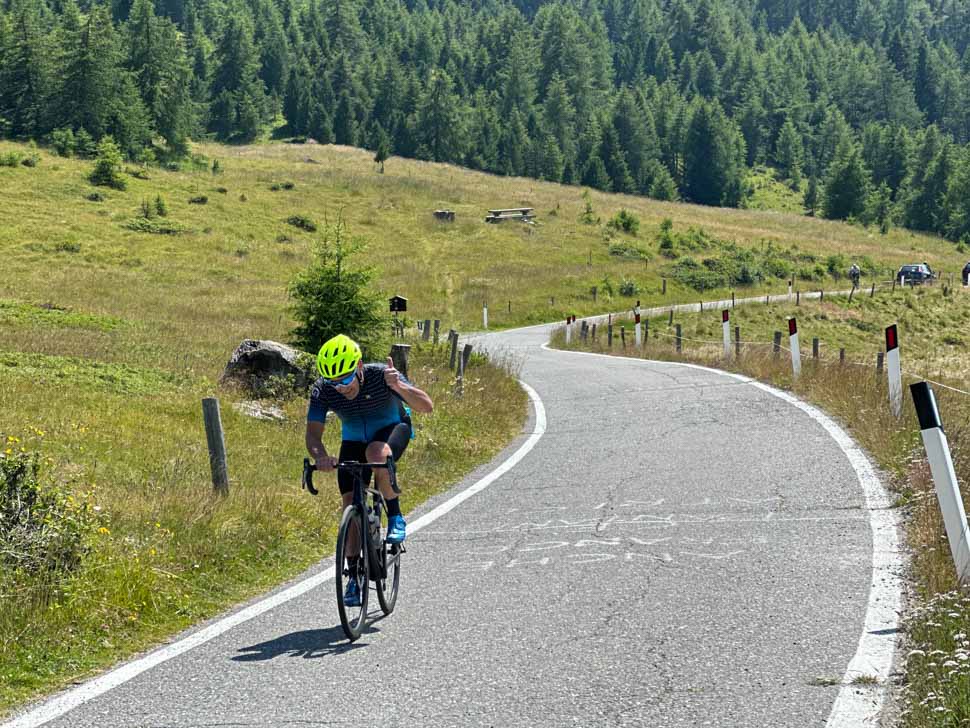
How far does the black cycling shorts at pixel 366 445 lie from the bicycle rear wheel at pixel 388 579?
1.41ft

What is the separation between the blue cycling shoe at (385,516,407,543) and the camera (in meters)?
6.38

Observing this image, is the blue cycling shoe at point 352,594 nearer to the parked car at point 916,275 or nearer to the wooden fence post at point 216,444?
the wooden fence post at point 216,444

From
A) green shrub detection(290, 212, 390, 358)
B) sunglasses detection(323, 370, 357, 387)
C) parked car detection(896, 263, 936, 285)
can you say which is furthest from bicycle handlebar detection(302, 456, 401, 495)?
parked car detection(896, 263, 936, 285)

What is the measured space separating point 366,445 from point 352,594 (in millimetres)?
924

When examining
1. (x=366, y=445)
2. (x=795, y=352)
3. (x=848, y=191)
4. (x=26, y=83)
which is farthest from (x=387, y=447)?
(x=848, y=191)

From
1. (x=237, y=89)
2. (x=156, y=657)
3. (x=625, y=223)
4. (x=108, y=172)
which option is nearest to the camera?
(x=156, y=657)

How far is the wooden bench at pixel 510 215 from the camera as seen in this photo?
80.2m

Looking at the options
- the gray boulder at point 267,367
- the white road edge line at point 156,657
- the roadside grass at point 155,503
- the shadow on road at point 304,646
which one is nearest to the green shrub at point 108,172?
the roadside grass at point 155,503

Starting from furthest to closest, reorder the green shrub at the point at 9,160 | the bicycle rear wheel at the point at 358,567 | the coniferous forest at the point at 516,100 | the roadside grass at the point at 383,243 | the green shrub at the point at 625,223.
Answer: the coniferous forest at the point at 516,100 → the green shrub at the point at 625,223 → the green shrub at the point at 9,160 → the roadside grass at the point at 383,243 → the bicycle rear wheel at the point at 358,567

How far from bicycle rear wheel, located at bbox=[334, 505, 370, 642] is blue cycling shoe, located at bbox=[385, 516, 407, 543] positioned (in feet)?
1.17

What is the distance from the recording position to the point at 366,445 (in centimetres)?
637

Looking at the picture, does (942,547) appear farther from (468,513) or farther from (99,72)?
(99,72)

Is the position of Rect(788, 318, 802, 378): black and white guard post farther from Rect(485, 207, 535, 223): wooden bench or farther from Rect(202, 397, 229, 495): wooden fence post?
Rect(485, 207, 535, 223): wooden bench

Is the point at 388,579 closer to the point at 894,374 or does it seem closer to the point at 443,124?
the point at 894,374
